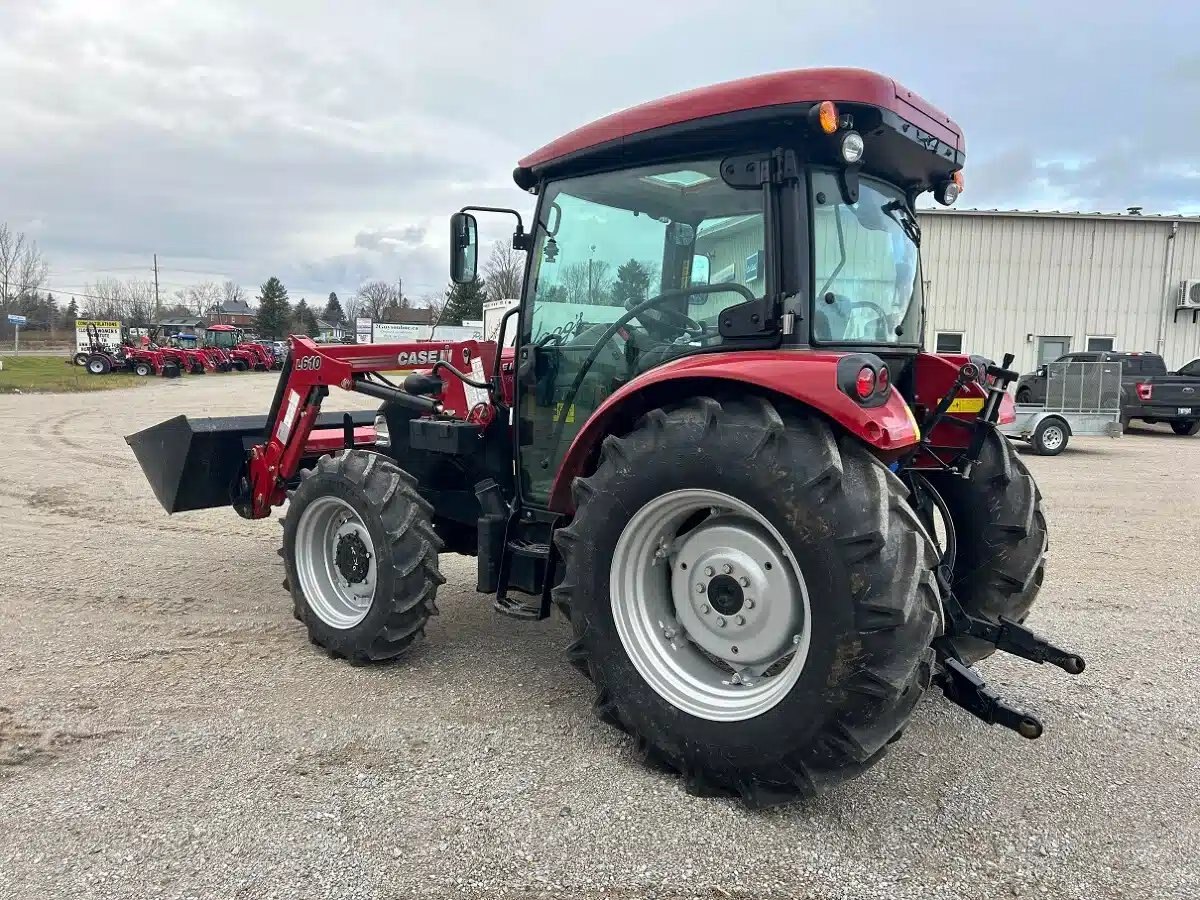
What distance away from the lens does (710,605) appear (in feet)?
10.1

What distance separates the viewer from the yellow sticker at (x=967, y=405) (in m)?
3.72

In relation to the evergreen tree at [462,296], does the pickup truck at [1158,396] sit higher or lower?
lower

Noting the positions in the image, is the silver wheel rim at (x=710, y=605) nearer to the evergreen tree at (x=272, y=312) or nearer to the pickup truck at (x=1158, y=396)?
the pickup truck at (x=1158, y=396)

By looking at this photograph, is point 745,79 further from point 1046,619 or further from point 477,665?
point 1046,619

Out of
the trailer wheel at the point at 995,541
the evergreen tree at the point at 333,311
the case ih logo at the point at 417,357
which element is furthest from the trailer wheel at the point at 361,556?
the evergreen tree at the point at 333,311

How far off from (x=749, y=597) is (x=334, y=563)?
2399 mm

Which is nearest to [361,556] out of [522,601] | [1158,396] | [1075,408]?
[522,601]

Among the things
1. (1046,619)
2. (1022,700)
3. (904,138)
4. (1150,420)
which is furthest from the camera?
(1150,420)

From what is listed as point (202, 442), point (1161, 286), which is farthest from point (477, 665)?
point (1161, 286)

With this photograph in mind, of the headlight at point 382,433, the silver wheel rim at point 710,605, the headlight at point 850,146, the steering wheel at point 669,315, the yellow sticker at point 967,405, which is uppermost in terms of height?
the headlight at point 850,146

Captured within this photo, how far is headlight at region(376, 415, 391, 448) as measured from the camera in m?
4.99

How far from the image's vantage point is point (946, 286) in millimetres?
23484

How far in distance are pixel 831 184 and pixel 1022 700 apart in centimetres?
250

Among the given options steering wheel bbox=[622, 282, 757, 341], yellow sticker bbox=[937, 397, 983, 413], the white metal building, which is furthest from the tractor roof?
the white metal building
